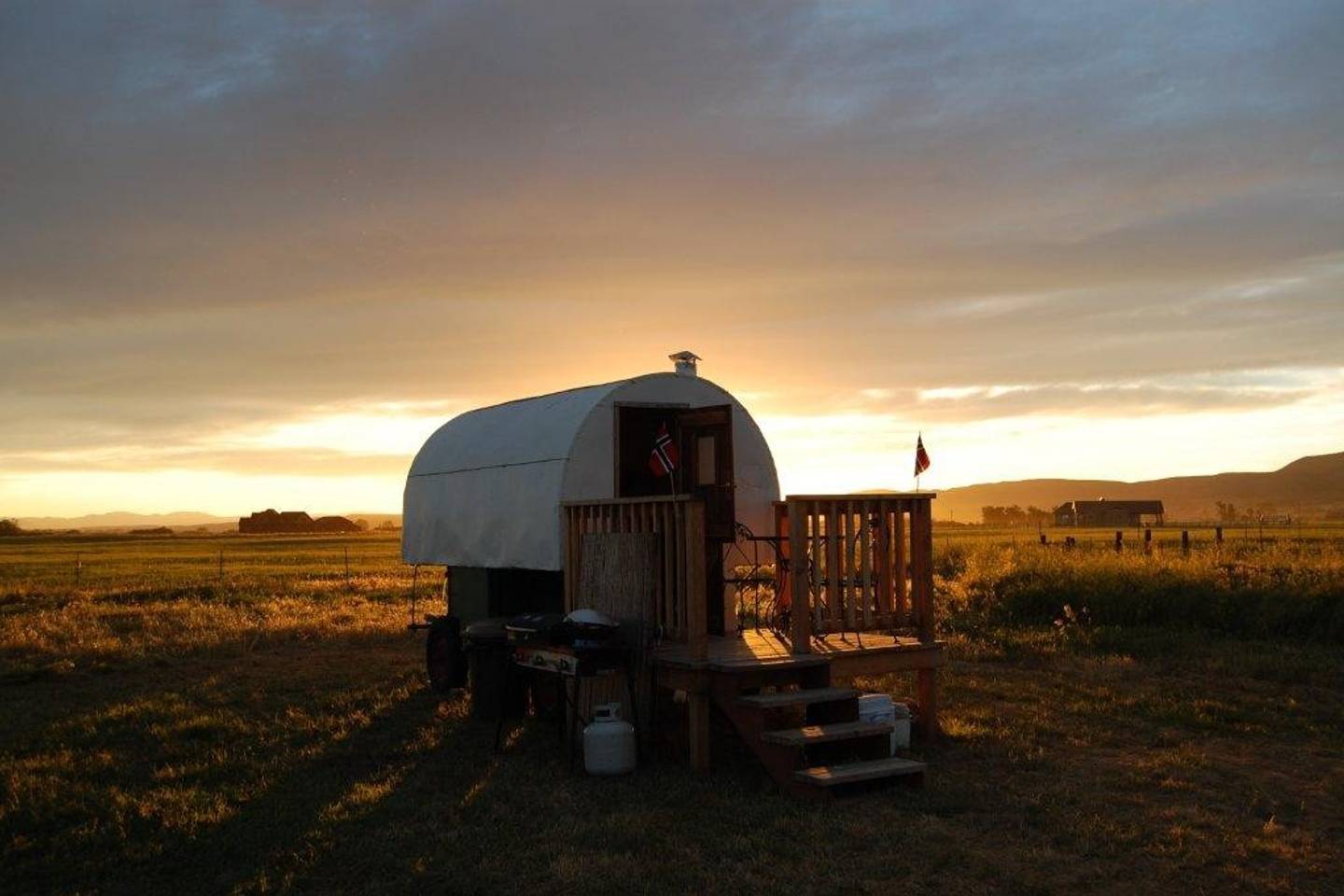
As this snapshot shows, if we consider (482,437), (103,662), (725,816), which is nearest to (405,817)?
(725,816)

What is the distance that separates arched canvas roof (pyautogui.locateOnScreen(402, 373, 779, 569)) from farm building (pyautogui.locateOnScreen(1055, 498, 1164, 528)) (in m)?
77.5

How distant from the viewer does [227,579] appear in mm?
33094

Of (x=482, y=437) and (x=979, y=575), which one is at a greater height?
(x=482, y=437)

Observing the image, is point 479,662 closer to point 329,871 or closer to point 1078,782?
point 329,871

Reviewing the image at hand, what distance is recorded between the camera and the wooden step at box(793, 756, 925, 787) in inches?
347

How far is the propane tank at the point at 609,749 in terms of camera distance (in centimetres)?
980

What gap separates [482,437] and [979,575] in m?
11.4

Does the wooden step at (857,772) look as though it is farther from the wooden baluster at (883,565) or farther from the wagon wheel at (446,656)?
the wagon wheel at (446,656)

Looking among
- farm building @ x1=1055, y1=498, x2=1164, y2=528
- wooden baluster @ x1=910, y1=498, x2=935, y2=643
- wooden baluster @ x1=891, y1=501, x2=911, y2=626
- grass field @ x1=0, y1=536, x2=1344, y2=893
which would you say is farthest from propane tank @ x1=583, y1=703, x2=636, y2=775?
farm building @ x1=1055, y1=498, x2=1164, y2=528

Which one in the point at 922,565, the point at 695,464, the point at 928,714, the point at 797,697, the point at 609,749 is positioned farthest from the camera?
the point at 695,464

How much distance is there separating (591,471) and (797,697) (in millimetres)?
3929

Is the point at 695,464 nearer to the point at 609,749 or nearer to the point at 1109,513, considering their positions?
the point at 609,749

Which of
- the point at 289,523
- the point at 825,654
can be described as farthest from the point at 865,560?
the point at 289,523

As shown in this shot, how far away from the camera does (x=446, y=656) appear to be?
14.1m
